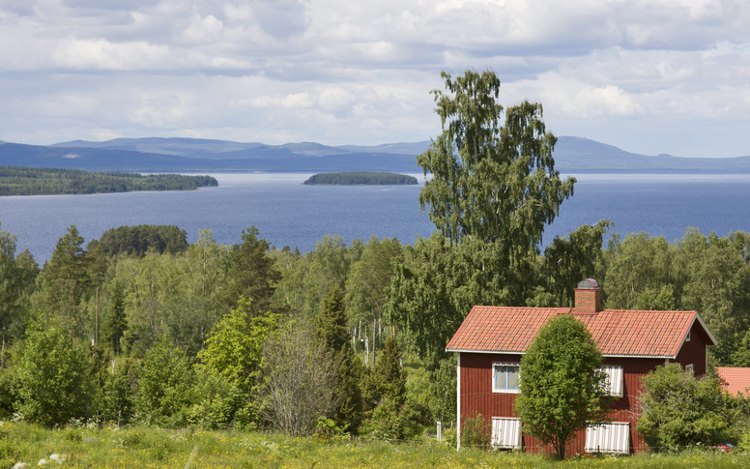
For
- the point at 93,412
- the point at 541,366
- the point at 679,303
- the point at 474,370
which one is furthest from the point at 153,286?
the point at 541,366

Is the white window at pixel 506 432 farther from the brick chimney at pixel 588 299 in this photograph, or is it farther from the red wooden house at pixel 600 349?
the brick chimney at pixel 588 299

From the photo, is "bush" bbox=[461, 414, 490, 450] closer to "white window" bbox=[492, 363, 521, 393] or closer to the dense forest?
"white window" bbox=[492, 363, 521, 393]

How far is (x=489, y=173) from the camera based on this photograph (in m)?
46.2

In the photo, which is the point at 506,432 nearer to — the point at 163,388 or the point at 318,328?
the point at 163,388

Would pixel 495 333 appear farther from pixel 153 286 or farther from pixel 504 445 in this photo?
pixel 153 286

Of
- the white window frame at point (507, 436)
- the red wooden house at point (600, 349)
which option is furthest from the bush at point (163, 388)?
the white window frame at point (507, 436)

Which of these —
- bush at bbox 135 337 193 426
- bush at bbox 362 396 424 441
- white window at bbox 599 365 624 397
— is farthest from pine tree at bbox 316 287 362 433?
white window at bbox 599 365 624 397

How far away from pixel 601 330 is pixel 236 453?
53.5 ft

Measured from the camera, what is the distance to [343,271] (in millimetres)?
95562

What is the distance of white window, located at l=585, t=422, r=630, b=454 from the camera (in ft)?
110

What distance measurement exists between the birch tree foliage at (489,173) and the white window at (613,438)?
12.9 m

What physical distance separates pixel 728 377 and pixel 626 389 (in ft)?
48.2

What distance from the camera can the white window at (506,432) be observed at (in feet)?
115

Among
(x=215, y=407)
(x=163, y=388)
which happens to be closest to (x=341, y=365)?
(x=163, y=388)
